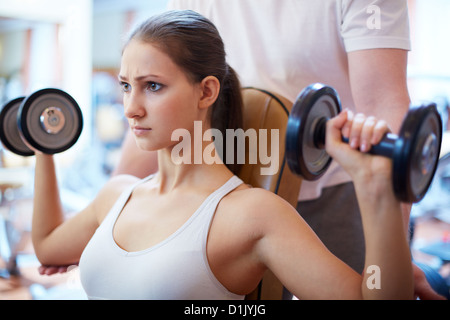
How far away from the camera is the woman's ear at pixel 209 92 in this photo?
0.99 metres

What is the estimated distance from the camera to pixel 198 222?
940 mm

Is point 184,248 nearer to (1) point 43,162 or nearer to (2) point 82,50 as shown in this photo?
(1) point 43,162

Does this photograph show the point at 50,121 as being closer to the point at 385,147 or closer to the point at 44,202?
the point at 44,202

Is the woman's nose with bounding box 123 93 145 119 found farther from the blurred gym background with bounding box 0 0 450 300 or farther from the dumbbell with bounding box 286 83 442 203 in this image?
the blurred gym background with bounding box 0 0 450 300

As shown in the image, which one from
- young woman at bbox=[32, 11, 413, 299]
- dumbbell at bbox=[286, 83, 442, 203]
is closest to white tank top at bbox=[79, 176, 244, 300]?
young woman at bbox=[32, 11, 413, 299]

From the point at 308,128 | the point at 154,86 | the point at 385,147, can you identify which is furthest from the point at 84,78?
the point at 385,147

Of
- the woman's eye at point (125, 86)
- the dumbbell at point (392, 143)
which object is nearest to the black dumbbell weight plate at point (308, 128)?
the dumbbell at point (392, 143)

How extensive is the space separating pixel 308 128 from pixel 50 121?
73 centimetres

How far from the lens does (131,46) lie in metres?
0.96

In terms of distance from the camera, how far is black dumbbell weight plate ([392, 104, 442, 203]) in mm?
624

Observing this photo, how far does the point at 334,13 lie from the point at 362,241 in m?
0.63

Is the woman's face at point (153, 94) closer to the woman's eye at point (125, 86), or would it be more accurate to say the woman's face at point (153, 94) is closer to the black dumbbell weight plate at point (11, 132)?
the woman's eye at point (125, 86)
